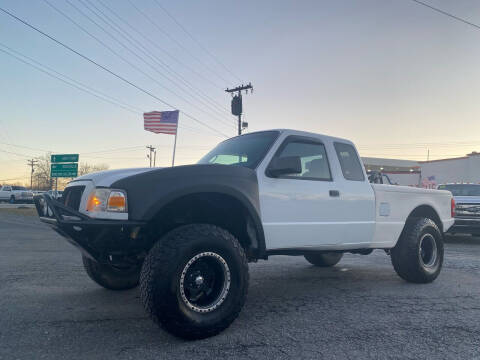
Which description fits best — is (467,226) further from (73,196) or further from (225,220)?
(73,196)

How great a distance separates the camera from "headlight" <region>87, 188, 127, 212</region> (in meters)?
3.01

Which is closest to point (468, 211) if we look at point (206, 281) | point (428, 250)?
point (428, 250)

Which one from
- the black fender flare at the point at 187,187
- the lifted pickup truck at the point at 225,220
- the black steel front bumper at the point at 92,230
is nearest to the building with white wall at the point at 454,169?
the lifted pickup truck at the point at 225,220

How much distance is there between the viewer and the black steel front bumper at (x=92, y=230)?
2953 millimetres

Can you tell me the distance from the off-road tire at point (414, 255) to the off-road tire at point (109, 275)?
11.7 ft

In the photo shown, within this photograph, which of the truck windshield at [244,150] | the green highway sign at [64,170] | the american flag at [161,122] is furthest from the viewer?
the green highway sign at [64,170]

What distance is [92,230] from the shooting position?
298 cm

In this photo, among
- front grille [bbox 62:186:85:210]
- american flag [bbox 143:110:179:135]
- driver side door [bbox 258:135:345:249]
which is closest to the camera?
front grille [bbox 62:186:85:210]

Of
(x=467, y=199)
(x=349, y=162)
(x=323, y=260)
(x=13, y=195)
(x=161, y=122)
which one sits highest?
(x=161, y=122)

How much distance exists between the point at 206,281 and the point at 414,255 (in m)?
3.27

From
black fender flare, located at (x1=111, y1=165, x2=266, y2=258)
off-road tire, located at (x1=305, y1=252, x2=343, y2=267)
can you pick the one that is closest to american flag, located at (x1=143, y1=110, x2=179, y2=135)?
off-road tire, located at (x1=305, y1=252, x2=343, y2=267)

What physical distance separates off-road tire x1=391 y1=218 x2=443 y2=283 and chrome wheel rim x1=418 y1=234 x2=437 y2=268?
21 mm

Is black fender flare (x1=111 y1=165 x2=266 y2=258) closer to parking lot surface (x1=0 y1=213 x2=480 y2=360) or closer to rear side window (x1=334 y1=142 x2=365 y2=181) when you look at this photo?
parking lot surface (x1=0 y1=213 x2=480 y2=360)

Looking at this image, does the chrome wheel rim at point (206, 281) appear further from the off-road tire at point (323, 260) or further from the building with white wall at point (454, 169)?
the building with white wall at point (454, 169)
